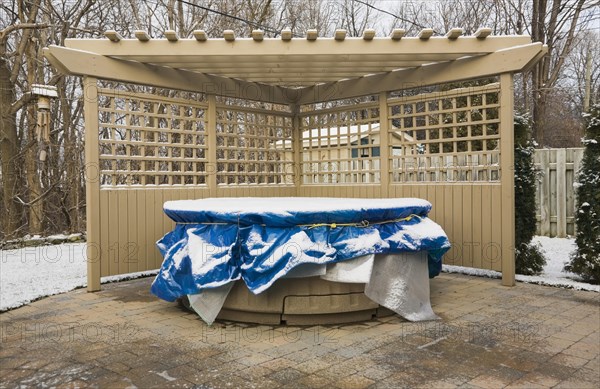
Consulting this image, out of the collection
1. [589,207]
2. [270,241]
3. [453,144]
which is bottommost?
[270,241]

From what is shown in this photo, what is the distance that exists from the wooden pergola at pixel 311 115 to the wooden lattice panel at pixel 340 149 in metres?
0.03

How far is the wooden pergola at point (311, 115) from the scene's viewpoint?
4.32 m

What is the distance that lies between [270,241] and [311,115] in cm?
345

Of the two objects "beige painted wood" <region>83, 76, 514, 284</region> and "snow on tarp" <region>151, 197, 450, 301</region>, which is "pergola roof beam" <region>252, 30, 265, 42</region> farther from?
"snow on tarp" <region>151, 197, 450, 301</region>

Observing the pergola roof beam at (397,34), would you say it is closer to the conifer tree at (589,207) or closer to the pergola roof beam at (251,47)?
the pergola roof beam at (251,47)

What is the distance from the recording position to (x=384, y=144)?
18.1ft

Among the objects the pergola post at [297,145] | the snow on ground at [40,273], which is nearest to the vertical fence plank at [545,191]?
the pergola post at [297,145]

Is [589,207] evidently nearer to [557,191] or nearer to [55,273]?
[557,191]

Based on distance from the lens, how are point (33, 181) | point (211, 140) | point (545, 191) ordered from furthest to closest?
point (33, 181)
point (545, 191)
point (211, 140)

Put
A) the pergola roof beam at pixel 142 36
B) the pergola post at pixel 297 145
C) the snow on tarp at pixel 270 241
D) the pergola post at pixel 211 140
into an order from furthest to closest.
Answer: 1. the pergola post at pixel 297 145
2. the pergola post at pixel 211 140
3. the pergola roof beam at pixel 142 36
4. the snow on tarp at pixel 270 241

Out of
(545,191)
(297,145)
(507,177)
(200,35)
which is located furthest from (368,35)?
(545,191)

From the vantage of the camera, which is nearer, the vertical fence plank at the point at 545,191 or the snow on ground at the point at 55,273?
the snow on ground at the point at 55,273

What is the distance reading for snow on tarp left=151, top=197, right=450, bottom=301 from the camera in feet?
10.3

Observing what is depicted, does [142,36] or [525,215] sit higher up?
[142,36]
